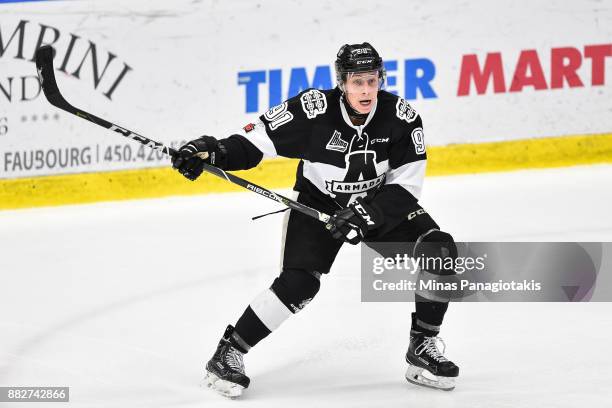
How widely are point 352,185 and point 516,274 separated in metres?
1.45

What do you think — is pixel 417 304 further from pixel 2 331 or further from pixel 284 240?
pixel 2 331

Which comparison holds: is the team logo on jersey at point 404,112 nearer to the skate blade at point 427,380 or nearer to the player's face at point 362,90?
the player's face at point 362,90

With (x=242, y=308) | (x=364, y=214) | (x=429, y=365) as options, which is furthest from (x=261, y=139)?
(x=242, y=308)

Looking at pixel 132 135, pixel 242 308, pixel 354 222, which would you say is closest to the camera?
pixel 354 222

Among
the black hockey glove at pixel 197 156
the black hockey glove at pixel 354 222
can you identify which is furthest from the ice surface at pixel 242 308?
the black hockey glove at pixel 197 156

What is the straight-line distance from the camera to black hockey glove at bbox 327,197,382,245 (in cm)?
360

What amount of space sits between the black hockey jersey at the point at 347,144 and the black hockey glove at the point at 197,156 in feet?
0.15

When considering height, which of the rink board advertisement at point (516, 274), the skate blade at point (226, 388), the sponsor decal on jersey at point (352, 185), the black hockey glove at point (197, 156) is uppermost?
the black hockey glove at point (197, 156)

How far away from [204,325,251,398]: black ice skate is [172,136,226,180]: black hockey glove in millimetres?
534

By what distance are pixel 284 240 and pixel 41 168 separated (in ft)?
9.05

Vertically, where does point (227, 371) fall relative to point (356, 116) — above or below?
below

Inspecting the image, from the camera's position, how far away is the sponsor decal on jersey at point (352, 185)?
12.3 ft

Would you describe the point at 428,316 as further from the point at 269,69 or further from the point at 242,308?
the point at 269,69

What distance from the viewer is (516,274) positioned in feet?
16.3
